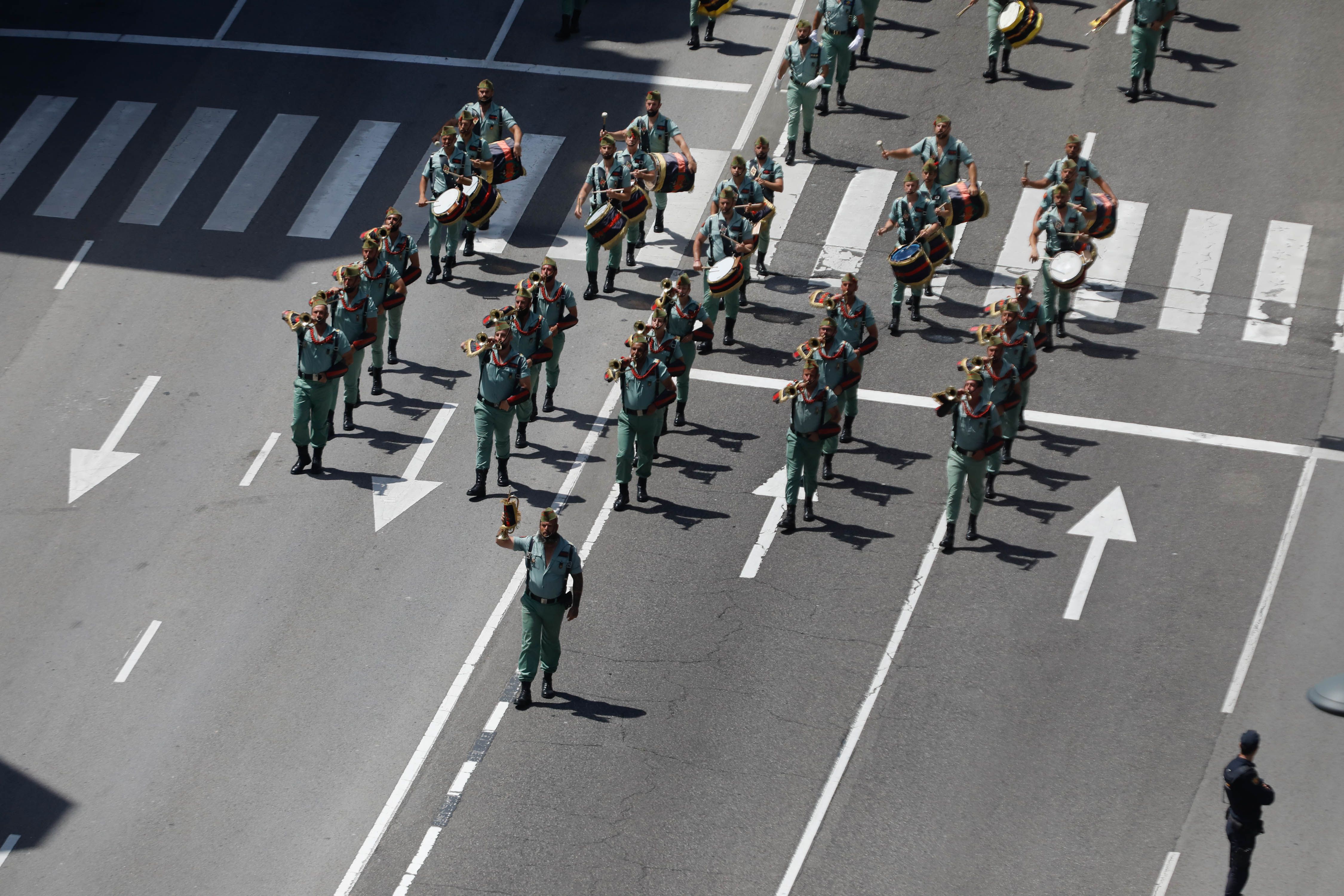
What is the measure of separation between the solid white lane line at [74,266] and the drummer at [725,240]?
9.63 metres

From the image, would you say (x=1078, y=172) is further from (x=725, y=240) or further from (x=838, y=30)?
(x=838, y=30)

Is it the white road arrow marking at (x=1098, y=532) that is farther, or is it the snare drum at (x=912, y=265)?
the snare drum at (x=912, y=265)

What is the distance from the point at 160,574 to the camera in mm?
22406

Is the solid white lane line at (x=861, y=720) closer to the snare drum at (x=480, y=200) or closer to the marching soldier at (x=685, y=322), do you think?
the marching soldier at (x=685, y=322)

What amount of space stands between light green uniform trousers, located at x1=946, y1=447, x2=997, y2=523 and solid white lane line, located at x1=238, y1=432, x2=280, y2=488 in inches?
342

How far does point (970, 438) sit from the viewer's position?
71.5 feet

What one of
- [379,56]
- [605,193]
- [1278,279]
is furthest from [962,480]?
[379,56]

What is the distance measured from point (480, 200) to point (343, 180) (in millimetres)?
4135

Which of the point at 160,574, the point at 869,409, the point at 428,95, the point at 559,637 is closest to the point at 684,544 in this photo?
the point at 559,637

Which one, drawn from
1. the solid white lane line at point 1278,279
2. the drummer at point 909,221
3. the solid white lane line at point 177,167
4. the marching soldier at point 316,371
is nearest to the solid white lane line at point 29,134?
the solid white lane line at point 177,167

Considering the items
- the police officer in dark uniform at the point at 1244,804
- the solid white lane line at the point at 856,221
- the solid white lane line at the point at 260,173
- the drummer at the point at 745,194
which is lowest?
the solid white lane line at the point at 260,173

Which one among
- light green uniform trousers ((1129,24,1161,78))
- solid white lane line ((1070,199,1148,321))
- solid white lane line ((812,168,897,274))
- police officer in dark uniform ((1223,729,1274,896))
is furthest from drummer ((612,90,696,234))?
police officer in dark uniform ((1223,729,1274,896))

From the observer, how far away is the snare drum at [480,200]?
27.8 m

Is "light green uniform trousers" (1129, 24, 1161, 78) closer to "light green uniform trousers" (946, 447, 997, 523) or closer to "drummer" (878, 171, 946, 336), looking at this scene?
"drummer" (878, 171, 946, 336)
